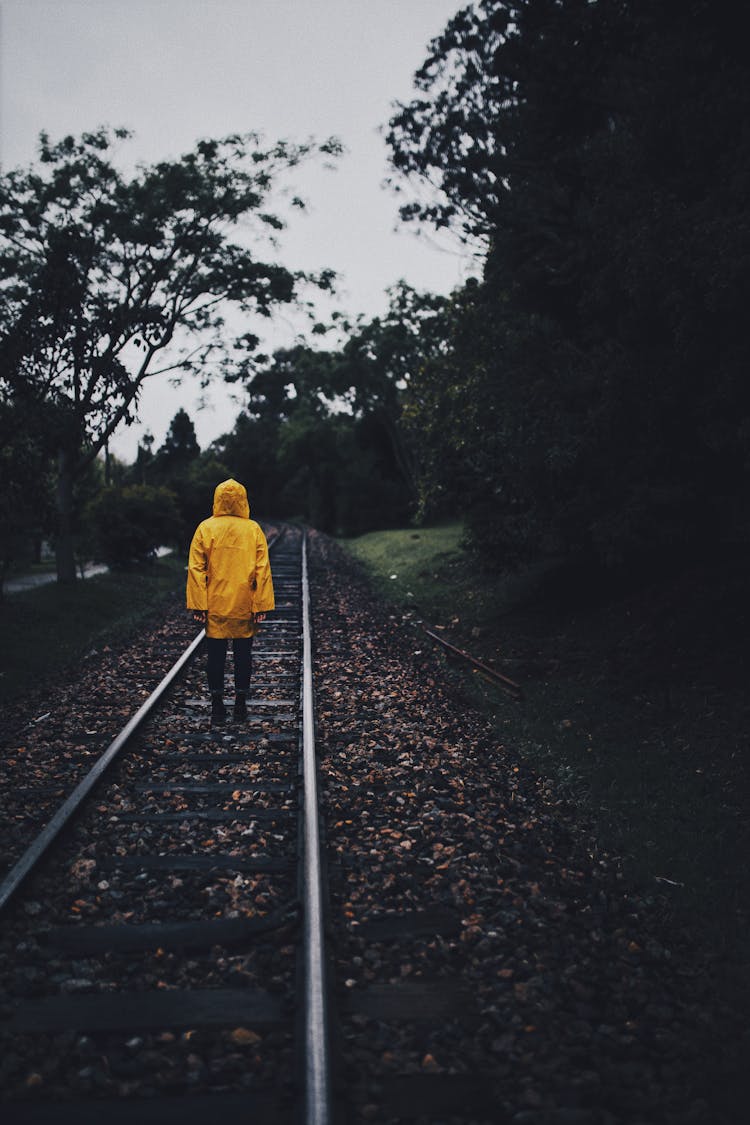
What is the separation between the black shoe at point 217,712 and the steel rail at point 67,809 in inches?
22.9

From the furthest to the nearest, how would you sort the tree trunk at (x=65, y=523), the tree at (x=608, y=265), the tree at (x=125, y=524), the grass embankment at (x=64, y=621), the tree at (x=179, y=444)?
the tree at (x=179, y=444) < the tree at (x=125, y=524) < the tree trunk at (x=65, y=523) < the grass embankment at (x=64, y=621) < the tree at (x=608, y=265)

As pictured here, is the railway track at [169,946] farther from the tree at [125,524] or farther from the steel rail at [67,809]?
the tree at [125,524]

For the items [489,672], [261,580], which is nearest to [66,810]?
[261,580]

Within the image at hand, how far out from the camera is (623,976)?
3336mm

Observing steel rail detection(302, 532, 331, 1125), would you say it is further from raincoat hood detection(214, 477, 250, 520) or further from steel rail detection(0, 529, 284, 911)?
raincoat hood detection(214, 477, 250, 520)

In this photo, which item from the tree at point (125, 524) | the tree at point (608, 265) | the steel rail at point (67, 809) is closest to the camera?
the steel rail at point (67, 809)

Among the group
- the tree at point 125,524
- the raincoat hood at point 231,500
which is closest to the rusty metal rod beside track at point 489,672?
the raincoat hood at point 231,500

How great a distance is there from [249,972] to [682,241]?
5993 millimetres

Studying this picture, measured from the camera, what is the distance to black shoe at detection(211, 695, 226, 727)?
260 inches

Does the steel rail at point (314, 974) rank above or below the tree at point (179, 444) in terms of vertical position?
below

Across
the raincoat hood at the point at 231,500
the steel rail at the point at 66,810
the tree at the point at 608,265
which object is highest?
the tree at the point at 608,265

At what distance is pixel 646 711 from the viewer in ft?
23.8

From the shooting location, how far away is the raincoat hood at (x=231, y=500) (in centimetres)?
651

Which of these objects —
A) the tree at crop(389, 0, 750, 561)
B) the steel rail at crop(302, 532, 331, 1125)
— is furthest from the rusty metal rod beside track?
the steel rail at crop(302, 532, 331, 1125)
